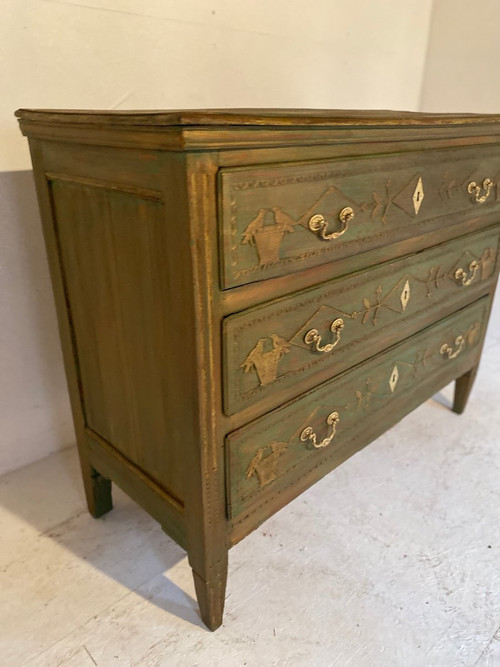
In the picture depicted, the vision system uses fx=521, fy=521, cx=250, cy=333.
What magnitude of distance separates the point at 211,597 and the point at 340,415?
47 cm

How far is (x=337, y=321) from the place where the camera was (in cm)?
106

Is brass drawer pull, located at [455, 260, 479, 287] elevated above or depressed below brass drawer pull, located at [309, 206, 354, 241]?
below

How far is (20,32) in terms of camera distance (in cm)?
121

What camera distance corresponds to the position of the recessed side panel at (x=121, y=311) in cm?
87

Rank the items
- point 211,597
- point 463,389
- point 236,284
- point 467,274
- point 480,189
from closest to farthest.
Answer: point 236,284 → point 211,597 → point 480,189 → point 467,274 → point 463,389

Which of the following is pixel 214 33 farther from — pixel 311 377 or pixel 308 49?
pixel 311 377

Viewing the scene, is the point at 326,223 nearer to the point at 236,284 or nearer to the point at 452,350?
the point at 236,284

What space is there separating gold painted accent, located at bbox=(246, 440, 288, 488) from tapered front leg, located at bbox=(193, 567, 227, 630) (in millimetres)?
207

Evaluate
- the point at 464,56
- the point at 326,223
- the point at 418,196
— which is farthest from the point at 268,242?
the point at 464,56

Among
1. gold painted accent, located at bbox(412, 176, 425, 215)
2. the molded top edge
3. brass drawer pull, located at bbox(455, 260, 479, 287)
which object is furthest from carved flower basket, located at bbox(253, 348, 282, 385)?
brass drawer pull, located at bbox(455, 260, 479, 287)

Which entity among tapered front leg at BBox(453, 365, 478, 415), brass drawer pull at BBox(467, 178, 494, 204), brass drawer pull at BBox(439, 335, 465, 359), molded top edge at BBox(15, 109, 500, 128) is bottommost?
tapered front leg at BBox(453, 365, 478, 415)

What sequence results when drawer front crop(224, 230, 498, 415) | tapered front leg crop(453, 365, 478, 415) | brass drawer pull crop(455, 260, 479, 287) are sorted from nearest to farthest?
1. drawer front crop(224, 230, 498, 415)
2. brass drawer pull crop(455, 260, 479, 287)
3. tapered front leg crop(453, 365, 478, 415)

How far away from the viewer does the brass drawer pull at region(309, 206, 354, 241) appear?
0.91 m

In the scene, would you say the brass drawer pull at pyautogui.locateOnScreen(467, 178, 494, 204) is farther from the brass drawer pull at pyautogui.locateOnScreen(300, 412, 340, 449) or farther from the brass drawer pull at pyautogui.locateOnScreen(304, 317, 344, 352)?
the brass drawer pull at pyautogui.locateOnScreen(300, 412, 340, 449)
